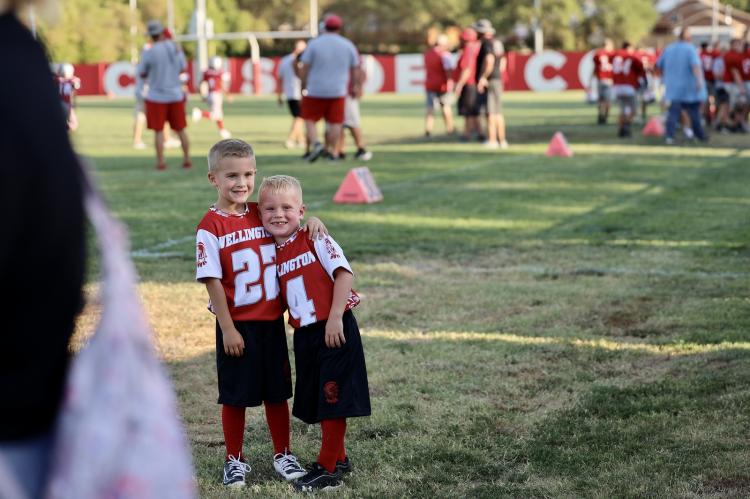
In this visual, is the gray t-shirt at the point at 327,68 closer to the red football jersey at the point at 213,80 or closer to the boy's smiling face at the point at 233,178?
the red football jersey at the point at 213,80

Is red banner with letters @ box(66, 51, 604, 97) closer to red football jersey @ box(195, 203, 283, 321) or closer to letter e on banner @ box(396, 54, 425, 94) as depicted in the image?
letter e on banner @ box(396, 54, 425, 94)

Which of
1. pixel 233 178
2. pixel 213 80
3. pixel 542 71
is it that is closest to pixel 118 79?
pixel 542 71

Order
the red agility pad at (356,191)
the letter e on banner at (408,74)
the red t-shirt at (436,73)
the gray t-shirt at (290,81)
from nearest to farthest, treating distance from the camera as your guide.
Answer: the red agility pad at (356,191) → the gray t-shirt at (290,81) → the red t-shirt at (436,73) → the letter e on banner at (408,74)

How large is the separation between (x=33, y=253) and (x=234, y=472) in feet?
9.78

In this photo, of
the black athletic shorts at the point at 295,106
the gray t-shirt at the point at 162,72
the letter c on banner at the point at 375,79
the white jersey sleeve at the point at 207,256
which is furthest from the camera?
the letter c on banner at the point at 375,79

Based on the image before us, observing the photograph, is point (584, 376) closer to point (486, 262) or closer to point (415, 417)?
point (415, 417)

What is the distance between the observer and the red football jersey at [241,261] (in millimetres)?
4398

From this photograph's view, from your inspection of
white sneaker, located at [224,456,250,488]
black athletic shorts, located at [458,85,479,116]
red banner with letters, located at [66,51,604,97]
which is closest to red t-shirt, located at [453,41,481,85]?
black athletic shorts, located at [458,85,479,116]

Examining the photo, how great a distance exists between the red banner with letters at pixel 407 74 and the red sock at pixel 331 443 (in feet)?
163

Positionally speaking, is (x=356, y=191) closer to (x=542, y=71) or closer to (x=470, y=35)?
(x=470, y=35)

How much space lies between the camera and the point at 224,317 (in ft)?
14.4

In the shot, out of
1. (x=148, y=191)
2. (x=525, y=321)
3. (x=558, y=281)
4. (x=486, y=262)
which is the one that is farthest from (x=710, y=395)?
(x=148, y=191)

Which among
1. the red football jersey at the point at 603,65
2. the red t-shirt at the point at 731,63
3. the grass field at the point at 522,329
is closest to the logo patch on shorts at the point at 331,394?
the grass field at the point at 522,329

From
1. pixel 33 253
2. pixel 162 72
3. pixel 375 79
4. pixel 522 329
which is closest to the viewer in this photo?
pixel 33 253
